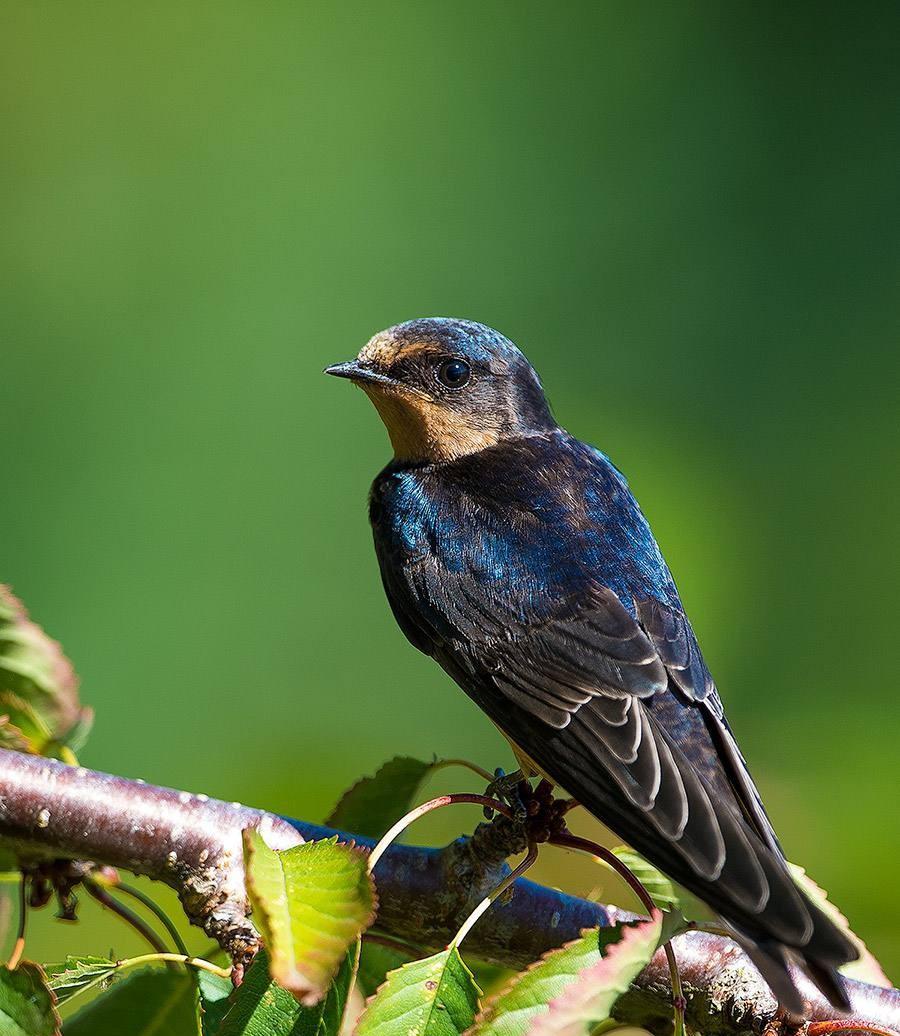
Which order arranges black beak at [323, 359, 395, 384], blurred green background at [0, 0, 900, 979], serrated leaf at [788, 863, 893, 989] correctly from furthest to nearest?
blurred green background at [0, 0, 900, 979] → black beak at [323, 359, 395, 384] → serrated leaf at [788, 863, 893, 989]

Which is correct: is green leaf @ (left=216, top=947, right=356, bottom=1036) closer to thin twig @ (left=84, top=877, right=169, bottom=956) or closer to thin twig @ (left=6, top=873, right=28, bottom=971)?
thin twig @ (left=6, top=873, right=28, bottom=971)

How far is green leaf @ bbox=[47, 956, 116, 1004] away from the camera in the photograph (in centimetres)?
158

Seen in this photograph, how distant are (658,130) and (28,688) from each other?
14.2ft

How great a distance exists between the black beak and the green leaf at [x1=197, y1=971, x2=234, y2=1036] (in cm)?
136

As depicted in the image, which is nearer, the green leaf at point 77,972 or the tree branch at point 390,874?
the green leaf at point 77,972

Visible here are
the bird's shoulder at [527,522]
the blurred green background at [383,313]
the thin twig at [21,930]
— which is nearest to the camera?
the thin twig at [21,930]

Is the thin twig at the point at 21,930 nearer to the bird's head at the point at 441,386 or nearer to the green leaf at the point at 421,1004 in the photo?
the green leaf at the point at 421,1004

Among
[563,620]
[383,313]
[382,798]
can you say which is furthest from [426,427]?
[383,313]

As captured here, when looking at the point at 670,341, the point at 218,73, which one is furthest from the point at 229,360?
the point at 670,341

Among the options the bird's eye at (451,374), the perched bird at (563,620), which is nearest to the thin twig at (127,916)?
the perched bird at (563,620)

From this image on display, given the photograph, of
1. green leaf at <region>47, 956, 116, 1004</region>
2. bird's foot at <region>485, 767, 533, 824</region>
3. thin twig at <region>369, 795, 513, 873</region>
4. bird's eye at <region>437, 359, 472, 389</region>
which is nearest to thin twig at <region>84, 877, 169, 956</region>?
green leaf at <region>47, 956, 116, 1004</region>

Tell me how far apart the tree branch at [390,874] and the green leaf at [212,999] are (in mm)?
191

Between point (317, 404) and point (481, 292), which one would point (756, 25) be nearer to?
point (481, 292)

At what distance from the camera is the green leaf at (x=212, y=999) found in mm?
1503
